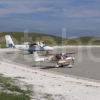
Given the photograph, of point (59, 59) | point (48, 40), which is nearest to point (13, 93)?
point (59, 59)

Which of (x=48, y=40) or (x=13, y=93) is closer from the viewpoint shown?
(x=13, y=93)

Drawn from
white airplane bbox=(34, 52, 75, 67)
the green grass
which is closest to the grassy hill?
white airplane bbox=(34, 52, 75, 67)

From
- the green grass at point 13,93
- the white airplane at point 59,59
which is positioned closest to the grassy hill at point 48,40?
the white airplane at point 59,59

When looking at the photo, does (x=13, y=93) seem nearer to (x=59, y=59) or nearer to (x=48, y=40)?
(x=59, y=59)

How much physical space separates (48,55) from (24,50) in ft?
122

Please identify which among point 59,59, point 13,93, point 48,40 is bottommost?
point 13,93

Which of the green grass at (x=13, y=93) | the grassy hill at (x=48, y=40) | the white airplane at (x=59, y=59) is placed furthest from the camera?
the grassy hill at (x=48, y=40)

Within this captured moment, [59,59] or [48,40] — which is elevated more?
[48,40]

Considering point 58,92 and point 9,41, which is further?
point 9,41

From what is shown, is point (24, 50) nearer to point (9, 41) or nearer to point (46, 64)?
point (9, 41)

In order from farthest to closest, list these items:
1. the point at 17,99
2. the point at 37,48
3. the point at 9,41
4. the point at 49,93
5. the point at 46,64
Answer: the point at 9,41
the point at 37,48
the point at 46,64
the point at 49,93
the point at 17,99

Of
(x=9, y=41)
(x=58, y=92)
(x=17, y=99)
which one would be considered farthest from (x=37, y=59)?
(x=9, y=41)

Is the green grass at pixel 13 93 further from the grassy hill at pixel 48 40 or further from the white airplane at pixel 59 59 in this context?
the grassy hill at pixel 48 40

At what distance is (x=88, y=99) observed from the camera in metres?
17.8
